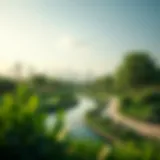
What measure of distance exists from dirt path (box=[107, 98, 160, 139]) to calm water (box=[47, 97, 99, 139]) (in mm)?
88

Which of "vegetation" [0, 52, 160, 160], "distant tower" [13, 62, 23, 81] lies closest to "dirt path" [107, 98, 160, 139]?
"vegetation" [0, 52, 160, 160]

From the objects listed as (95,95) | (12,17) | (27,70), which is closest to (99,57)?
(95,95)

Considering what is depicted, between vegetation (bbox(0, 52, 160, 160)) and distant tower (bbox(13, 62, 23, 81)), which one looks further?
distant tower (bbox(13, 62, 23, 81))

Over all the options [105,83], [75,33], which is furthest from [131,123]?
[75,33]

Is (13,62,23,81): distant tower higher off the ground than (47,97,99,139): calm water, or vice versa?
(13,62,23,81): distant tower

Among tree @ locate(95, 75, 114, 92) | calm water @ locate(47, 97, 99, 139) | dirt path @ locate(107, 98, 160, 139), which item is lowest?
calm water @ locate(47, 97, 99, 139)

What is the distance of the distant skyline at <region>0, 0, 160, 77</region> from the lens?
1.32 metres

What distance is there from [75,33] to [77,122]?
382mm

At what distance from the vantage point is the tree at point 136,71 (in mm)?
1282

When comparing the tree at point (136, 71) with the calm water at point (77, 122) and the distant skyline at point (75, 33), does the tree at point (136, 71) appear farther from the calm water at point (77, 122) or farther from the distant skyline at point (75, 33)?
the calm water at point (77, 122)

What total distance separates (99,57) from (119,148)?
15.3 inches

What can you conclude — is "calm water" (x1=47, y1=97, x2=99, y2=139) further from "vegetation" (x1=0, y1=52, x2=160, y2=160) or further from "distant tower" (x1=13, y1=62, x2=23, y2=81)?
"distant tower" (x1=13, y1=62, x2=23, y2=81)

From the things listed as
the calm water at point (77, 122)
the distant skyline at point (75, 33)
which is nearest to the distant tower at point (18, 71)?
the distant skyline at point (75, 33)

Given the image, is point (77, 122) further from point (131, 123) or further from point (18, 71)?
point (18, 71)
